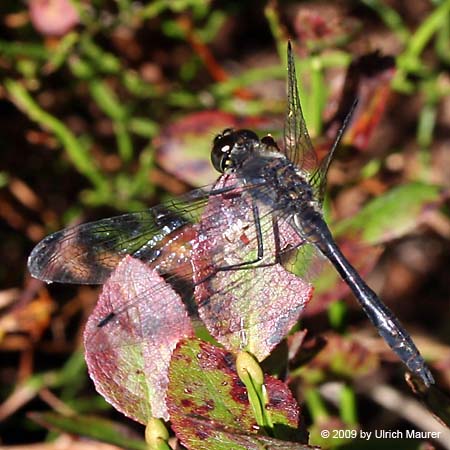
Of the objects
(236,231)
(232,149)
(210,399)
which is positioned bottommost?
(210,399)

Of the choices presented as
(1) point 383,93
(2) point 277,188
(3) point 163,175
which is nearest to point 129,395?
(2) point 277,188

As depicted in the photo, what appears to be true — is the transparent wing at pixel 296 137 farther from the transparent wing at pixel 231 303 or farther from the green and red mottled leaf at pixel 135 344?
the green and red mottled leaf at pixel 135 344

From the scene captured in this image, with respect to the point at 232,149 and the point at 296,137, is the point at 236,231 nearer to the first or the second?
the point at 232,149

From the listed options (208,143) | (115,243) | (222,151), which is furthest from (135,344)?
(208,143)

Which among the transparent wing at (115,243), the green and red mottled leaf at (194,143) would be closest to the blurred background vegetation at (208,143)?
the green and red mottled leaf at (194,143)

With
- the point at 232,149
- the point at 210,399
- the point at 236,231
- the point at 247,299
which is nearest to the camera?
the point at 210,399

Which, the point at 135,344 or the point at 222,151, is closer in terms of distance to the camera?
the point at 135,344

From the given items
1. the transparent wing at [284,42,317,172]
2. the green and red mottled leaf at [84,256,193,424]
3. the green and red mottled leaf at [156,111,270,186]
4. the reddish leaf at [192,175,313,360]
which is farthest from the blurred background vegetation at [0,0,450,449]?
the green and red mottled leaf at [84,256,193,424]

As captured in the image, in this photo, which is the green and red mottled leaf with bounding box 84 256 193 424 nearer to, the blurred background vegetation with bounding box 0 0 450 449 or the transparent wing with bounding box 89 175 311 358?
the transparent wing with bounding box 89 175 311 358
